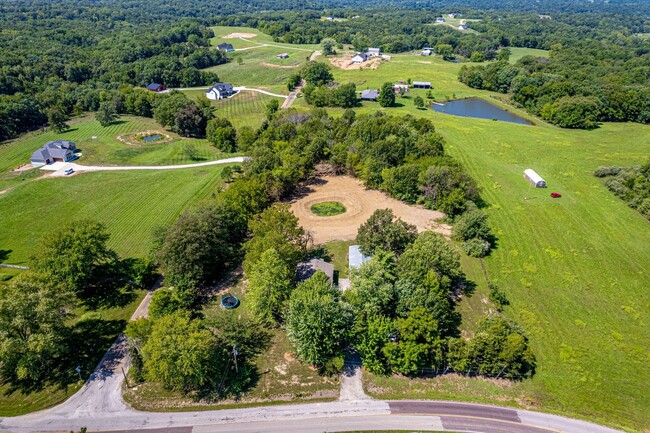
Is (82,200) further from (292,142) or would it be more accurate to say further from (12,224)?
(292,142)

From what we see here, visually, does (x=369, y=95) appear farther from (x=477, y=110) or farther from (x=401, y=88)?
(x=477, y=110)

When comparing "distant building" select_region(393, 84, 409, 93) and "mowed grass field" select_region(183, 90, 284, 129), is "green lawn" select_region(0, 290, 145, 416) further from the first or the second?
"distant building" select_region(393, 84, 409, 93)

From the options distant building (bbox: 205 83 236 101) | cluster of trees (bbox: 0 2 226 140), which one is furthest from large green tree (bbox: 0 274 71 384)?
distant building (bbox: 205 83 236 101)

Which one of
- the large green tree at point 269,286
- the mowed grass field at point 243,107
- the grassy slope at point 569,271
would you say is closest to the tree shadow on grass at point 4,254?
the large green tree at point 269,286

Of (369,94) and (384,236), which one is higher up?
(369,94)

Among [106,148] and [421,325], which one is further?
[106,148]

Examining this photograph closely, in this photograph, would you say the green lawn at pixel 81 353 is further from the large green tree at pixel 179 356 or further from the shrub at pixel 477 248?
the shrub at pixel 477 248

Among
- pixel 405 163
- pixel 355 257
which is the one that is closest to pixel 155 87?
pixel 405 163
